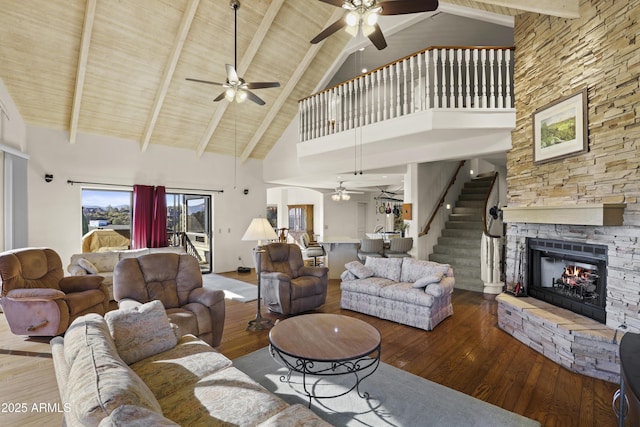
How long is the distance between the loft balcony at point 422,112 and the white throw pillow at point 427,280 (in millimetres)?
2192

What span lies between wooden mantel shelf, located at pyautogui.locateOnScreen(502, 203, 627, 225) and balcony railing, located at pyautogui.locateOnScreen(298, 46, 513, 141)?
67.0 inches

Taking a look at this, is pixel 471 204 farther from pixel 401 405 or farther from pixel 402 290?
pixel 401 405

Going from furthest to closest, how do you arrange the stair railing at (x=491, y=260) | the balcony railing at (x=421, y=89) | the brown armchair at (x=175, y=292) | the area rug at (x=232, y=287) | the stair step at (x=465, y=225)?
the stair step at (x=465, y=225) < the area rug at (x=232, y=287) < the stair railing at (x=491, y=260) < the balcony railing at (x=421, y=89) < the brown armchair at (x=175, y=292)

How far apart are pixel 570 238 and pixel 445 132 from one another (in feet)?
7.42

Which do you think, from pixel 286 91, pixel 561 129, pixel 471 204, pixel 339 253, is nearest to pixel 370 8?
pixel 561 129

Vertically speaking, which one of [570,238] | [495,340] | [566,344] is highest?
[570,238]

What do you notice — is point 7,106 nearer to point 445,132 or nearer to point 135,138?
point 135,138

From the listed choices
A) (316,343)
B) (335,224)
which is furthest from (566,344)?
(335,224)

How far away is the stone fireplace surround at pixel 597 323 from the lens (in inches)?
108

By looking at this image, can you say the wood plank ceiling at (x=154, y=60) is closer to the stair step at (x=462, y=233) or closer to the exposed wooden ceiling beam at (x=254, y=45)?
the exposed wooden ceiling beam at (x=254, y=45)

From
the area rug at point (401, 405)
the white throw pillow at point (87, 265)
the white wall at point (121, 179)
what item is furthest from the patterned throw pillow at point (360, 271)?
the white wall at point (121, 179)

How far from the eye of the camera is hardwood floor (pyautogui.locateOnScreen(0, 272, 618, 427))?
2.29m

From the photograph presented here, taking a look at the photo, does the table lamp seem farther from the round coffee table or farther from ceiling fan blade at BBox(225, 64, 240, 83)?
ceiling fan blade at BBox(225, 64, 240, 83)

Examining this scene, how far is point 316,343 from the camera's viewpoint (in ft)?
7.70
